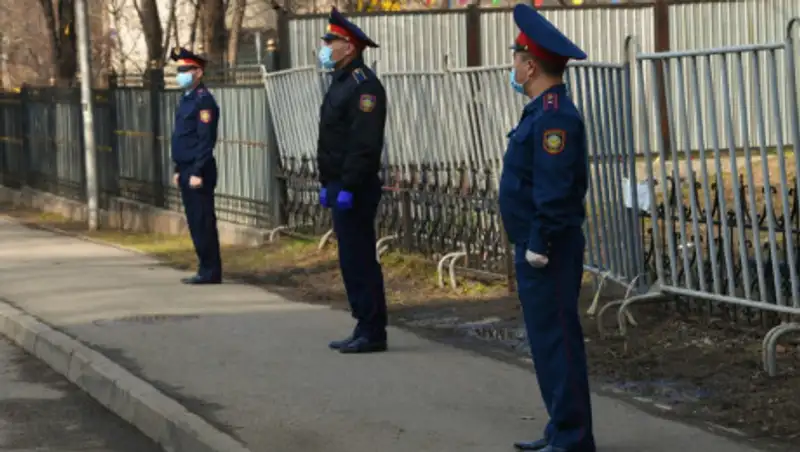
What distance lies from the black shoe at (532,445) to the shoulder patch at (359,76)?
119 inches

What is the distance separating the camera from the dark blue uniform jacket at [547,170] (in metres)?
6.37

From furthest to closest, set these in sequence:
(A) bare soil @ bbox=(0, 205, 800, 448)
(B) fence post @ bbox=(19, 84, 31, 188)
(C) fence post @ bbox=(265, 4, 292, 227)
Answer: (B) fence post @ bbox=(19, 84, 31, 188)
(C) fence post @ bbox=(265, 4, 292, 227)
(A) bare soil @ bbox=(0, 205, 800, 448)

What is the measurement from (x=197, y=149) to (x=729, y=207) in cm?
531

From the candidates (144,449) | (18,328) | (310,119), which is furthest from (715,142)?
(310,119)

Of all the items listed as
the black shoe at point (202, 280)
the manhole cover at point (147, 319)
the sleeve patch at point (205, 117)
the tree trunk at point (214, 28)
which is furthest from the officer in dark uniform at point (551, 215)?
the tree trunk at point (214, 28)

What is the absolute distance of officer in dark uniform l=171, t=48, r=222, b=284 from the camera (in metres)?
13.3

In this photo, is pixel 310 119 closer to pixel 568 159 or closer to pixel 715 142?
pixel 715 142

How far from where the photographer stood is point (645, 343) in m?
9.60

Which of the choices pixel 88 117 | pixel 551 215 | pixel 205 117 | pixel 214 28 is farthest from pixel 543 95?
pixel 214 28

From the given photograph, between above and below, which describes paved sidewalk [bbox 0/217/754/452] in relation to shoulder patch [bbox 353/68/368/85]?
below

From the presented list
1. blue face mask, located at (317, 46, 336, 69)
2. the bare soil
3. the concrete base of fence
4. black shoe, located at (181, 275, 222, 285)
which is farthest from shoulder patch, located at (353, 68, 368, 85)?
the concrete base of fence

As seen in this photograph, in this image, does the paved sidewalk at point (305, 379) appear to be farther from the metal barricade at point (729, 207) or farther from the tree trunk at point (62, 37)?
the tree trunk at point (62, 37)

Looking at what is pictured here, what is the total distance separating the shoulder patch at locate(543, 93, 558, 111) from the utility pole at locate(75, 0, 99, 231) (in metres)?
14.9

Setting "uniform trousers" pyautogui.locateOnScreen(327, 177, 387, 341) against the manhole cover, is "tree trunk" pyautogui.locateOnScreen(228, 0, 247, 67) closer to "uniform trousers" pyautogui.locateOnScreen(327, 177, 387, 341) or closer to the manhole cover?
the manhole cover
